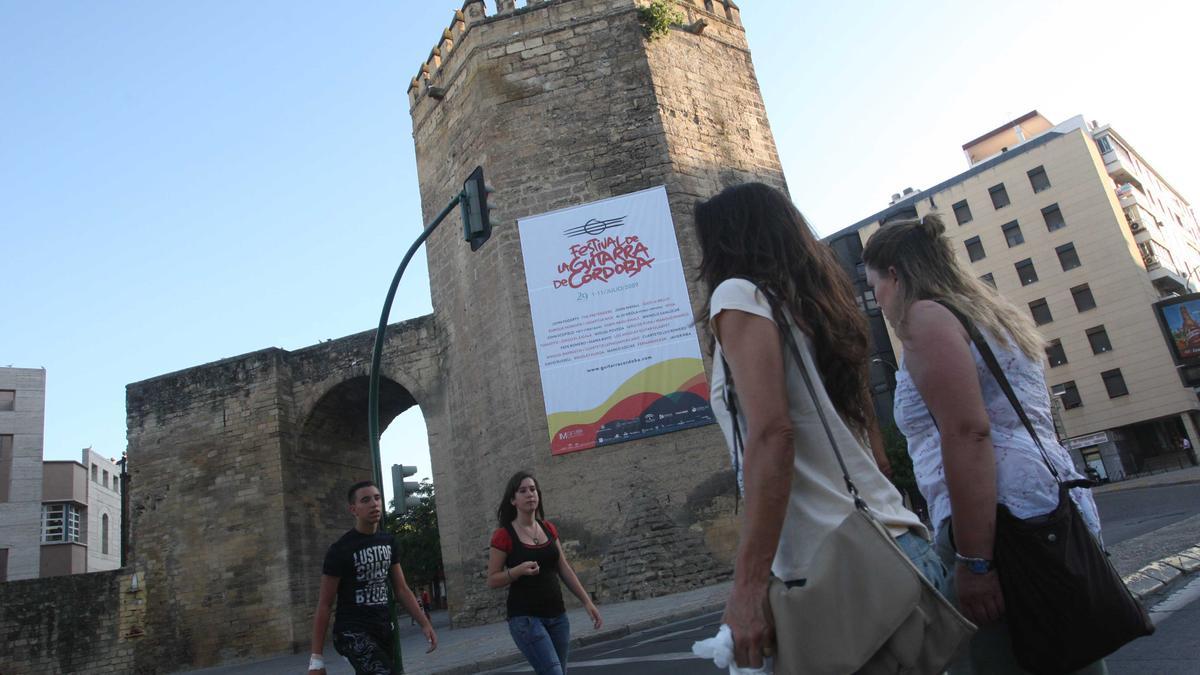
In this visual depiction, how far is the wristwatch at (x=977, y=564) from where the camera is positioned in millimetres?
1757

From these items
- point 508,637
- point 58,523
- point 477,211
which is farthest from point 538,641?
point 58,523

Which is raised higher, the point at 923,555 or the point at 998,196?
the point at 998,196

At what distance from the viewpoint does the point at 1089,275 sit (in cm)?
3381

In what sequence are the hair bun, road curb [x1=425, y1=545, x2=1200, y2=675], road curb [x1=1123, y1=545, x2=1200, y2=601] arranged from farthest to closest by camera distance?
1. road curb [x1=425, y1=545, x2=1200, y2=675]
2. road curb [x1=1123, y1=545, x2=1200, y2=601]
3. the hair bun

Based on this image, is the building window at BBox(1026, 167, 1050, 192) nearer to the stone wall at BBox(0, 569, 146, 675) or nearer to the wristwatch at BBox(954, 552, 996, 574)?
the stone wall at BBox(0, 569, 146, 675)

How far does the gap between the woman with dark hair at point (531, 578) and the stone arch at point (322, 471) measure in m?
13.5

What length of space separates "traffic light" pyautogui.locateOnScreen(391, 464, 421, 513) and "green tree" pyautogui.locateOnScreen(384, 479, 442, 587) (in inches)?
1070

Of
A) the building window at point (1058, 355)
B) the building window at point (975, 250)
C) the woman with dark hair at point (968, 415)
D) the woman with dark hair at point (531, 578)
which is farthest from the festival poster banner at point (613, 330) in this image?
the building window at point (975, 250)

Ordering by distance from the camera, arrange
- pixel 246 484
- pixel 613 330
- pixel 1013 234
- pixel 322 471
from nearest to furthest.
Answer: pixel 613 330 < pixel 246 484 < pixel 322 471 < pixel 1013 234

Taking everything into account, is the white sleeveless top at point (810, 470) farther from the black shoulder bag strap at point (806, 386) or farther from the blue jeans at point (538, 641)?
the blue jeans at point (538, 641)

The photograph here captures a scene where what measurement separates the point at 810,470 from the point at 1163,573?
4.02 m

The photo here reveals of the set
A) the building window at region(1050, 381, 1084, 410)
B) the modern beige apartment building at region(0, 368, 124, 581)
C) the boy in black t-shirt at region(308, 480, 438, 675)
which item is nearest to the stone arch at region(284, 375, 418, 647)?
the boy in black t-shirt at region(308, 480, 438, 675)

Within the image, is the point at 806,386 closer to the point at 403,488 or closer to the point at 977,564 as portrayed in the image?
the point at 977,564

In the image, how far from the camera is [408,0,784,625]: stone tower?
538 inches
